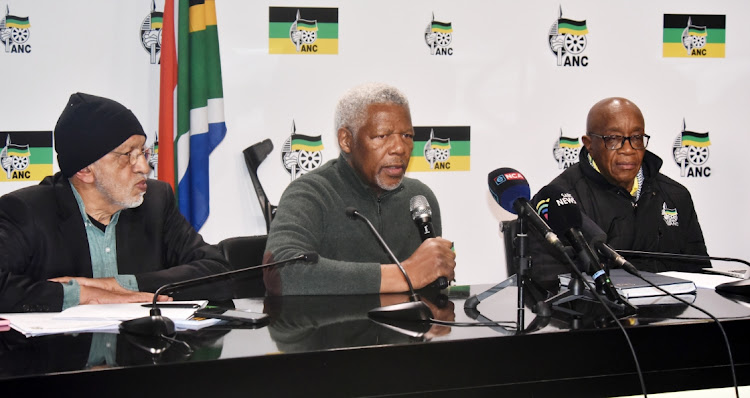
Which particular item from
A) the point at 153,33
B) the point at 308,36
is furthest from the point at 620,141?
the point at 153,33

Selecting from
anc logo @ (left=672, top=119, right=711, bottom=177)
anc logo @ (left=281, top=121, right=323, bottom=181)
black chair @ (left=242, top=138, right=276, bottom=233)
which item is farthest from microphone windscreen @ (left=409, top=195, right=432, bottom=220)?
anc logo @ (left=672, top=119, right=711, bottom=177)

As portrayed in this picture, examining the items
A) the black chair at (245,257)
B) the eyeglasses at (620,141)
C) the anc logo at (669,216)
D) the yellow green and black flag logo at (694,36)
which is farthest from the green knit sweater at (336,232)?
the yellow green and black flag logo at (694,36)

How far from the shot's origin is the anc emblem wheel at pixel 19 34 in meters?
4.16

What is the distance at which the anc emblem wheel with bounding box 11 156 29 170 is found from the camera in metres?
4.19

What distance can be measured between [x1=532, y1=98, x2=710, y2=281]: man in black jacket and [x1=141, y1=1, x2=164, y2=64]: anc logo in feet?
7.79

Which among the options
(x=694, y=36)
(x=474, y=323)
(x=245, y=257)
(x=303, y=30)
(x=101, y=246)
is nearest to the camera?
(x=474, y=323)

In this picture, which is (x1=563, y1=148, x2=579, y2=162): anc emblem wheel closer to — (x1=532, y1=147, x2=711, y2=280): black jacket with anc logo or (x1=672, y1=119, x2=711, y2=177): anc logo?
(x1=672, y1=119, x2=711, y2=177): anc logo

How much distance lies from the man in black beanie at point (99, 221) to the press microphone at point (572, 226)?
1.07 metres

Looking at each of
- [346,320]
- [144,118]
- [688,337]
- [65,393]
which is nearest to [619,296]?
[688,337]

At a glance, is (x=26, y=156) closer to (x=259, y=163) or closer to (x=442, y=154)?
(x=259, y=163)

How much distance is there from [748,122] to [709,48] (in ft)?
1.82

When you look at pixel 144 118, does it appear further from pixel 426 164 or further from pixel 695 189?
pixel 695 189

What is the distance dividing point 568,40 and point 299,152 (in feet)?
6.03

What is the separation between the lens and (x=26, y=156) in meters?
4.21
